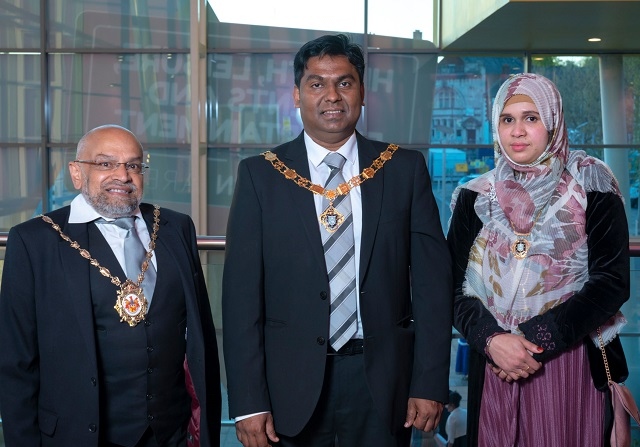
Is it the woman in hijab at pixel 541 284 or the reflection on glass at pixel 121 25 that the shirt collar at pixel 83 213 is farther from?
the reflection on glass at pixel 121 25

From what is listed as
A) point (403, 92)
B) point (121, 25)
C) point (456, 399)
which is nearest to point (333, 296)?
point (456, 399)

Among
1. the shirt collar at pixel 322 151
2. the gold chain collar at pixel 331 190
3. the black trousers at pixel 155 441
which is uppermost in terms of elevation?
the shirt collar at pixel 322 151

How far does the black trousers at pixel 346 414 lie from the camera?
2330 mm

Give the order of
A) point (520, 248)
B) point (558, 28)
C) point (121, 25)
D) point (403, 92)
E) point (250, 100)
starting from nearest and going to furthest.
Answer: point (520, 248), point (558, 28), point (403, 92), point (250, 100), point (121, 25)

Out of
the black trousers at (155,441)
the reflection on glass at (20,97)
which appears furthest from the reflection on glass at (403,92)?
the black trousers at (155,441)

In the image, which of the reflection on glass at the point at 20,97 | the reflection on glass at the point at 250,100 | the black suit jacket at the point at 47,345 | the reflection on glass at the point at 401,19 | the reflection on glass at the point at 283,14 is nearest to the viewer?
the black suit jacket at the point at 47,345

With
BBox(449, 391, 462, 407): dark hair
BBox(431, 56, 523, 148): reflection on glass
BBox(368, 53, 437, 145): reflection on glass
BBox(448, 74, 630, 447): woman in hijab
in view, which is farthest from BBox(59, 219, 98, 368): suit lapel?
BBox(431, 56, 523, 148): reflection on glass

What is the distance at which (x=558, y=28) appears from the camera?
12.4 m

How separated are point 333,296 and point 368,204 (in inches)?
11.0

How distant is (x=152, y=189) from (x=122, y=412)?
12344 mm

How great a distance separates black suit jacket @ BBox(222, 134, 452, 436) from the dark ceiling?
28.6 ft

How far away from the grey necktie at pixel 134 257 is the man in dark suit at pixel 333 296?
0.70 feet

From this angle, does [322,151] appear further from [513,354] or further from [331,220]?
[513,354]

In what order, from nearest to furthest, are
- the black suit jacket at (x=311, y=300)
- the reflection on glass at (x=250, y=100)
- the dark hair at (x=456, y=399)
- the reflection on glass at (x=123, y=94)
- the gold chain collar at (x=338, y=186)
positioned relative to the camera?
the black suit jacket at (x=311, y=300) < the gold chain collar at (x=338, y=186) < the dark hair at (x=456, y=399) < the reflection on glass at (x=250, y=100) < the reflection on glass at (x=123, y=94)
